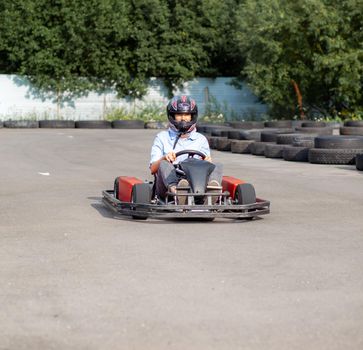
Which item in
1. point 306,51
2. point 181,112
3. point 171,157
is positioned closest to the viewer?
point 171,157

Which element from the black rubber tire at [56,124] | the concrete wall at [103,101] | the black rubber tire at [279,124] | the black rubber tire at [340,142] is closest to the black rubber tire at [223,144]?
the black rubber tire at [340,142]

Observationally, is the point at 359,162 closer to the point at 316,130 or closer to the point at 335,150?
the point at 335,150

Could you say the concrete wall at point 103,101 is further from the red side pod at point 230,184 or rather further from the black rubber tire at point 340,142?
the red side pod at point 230,184

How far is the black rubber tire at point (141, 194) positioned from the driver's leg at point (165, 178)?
0.18 m

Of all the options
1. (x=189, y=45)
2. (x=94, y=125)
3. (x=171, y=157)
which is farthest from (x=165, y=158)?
(x=189, y=45)

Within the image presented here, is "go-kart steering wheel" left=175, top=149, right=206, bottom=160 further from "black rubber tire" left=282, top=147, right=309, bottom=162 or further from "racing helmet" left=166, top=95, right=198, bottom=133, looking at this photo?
"black rubber tire" left=282, top=147, right=309, bottom=162

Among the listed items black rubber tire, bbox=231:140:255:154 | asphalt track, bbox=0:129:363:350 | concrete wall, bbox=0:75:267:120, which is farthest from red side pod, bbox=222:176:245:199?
concrete wall, bbox=0:75:267:120

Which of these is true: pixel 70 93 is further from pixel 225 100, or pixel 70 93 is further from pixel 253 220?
pixel 253 220

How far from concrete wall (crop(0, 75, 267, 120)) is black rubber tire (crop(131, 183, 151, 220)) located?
1205 inches

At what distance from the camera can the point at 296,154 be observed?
64.1ft

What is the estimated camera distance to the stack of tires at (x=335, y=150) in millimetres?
18219

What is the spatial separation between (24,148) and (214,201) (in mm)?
14005

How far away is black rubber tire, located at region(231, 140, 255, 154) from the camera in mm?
22255

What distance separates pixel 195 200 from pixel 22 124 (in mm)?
27507
